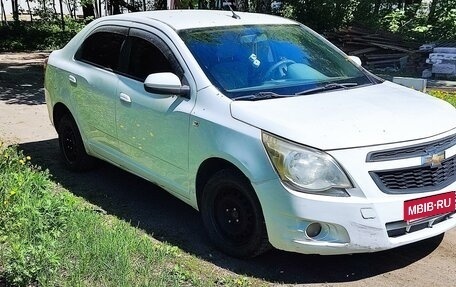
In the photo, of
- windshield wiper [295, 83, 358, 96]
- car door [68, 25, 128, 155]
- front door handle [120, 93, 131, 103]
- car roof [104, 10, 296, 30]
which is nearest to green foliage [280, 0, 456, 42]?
car roof [104, 10, 296, 30]

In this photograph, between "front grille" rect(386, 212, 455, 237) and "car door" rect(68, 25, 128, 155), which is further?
"car door" rect(68, 25, 128, 155)

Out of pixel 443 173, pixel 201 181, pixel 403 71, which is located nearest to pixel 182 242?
pixel 201 181

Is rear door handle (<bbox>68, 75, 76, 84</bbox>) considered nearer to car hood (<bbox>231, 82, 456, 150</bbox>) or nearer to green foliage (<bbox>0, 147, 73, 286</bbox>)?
green foliage (<bbox>0, 147, 73, 286</bbox>)

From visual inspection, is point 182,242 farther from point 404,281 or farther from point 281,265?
point 404,281

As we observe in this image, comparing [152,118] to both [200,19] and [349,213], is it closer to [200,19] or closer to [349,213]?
[200,19]

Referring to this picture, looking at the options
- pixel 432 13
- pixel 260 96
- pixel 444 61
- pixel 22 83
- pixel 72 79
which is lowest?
pixel 22 83

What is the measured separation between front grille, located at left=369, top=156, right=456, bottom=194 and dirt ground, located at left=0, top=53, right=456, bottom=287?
0.67 meters

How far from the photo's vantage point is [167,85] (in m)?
4.55

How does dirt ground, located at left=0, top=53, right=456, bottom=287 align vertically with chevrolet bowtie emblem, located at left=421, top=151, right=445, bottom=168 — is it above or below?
below

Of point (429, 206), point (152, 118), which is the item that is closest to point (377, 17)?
point (152, 118)

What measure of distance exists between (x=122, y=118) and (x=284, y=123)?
191 cm

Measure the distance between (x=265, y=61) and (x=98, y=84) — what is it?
1.74m

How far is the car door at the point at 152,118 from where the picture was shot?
15.2 feet

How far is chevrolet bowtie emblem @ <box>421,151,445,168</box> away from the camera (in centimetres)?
387
